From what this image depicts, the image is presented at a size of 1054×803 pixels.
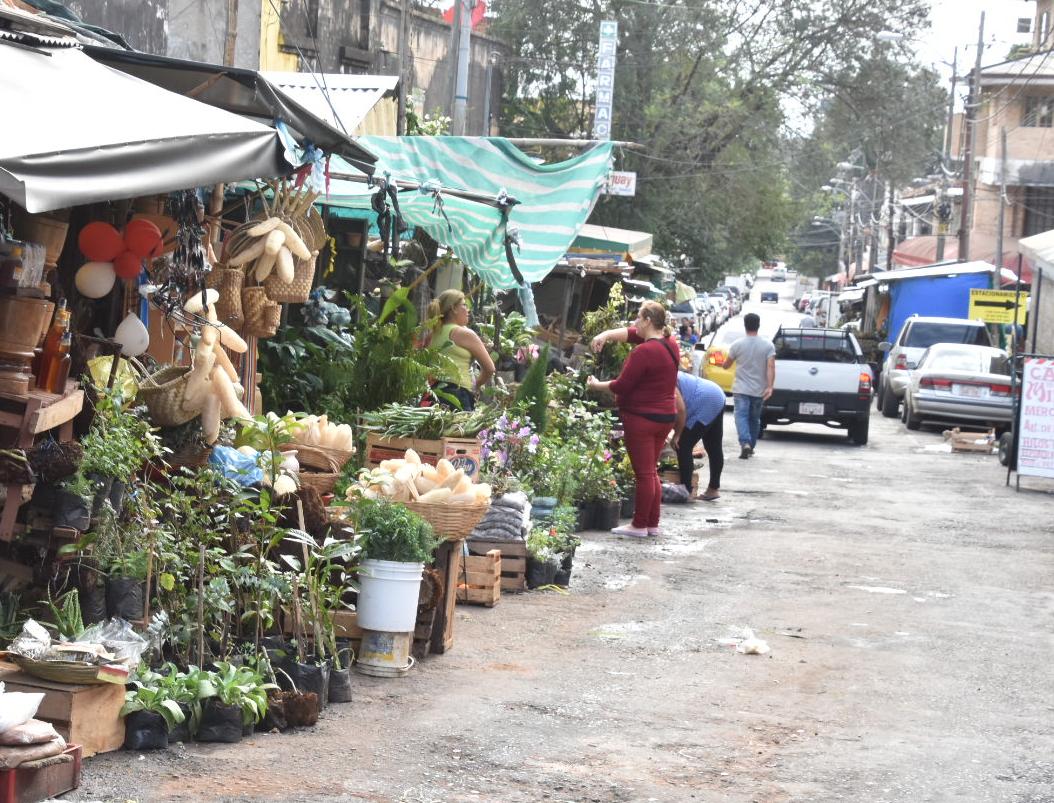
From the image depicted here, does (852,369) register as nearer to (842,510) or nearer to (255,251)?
(842,510)

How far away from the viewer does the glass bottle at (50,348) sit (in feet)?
20.5

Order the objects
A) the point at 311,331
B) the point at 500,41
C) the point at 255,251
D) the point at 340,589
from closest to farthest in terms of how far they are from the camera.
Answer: the point at 340,589
the point at 255,251
the point at 311,331
the point at 500,41

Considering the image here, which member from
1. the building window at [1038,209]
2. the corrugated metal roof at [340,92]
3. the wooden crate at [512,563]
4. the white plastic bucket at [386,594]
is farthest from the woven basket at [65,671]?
the building window at [1038,209]

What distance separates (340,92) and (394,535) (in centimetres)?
662

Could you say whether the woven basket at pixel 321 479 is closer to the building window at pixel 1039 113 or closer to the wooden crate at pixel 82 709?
Result: the wooden crate at pixel 82 709

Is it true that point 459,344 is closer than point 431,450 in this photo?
No

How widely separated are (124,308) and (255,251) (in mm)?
1393

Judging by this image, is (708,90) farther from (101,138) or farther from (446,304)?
(101,138)

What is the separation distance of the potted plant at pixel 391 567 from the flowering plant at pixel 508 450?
305cm

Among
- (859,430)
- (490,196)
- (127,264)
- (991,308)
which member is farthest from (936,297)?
(127,264)

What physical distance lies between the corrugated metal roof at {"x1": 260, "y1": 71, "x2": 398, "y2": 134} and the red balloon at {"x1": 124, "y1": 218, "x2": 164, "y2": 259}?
14.4ft

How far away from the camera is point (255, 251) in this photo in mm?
8734

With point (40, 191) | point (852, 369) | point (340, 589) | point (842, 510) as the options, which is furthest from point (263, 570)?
point (852, 369)

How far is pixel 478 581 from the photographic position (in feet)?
30.0
